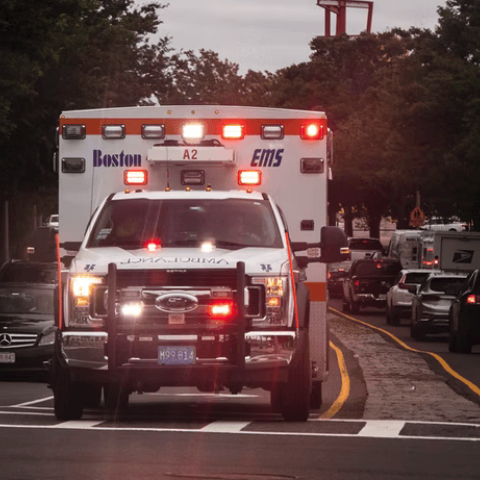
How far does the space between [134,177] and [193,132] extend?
81 cm

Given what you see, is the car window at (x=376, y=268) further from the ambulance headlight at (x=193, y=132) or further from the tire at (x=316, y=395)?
the ambulance headlight at (x=193, y=132)

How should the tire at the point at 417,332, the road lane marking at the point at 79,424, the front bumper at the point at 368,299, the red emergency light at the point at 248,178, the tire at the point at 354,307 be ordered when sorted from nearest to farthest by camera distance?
the road lane marking at the point at 79,424, the red emergency light at the point at 248,178, the tire at the point at 417,332, the front bumper at the point at 368,299, the tire at the point at 354,307

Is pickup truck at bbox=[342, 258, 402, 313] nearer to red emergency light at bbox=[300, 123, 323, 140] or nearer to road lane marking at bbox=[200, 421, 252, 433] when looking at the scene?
red emergency light at bbox=[300, 123, 323, 140]

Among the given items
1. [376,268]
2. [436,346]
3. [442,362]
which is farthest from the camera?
[376,268]

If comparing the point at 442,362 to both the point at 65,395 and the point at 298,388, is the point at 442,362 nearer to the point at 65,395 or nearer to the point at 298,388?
the point at 298,388

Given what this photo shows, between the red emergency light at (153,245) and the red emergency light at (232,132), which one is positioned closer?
the red emergency light at (153,245)

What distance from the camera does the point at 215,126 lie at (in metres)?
16.0

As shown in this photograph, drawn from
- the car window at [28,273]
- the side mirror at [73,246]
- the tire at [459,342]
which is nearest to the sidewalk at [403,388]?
the tire at [459,342]

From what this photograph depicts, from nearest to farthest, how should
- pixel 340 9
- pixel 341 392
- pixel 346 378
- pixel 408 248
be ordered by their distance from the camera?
pixel 341 392 → pixel 346 378 → pixel 408 248 → pixel 340 9

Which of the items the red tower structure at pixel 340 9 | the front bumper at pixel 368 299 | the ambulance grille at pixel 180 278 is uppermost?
the red tower structure at pixel 340 9

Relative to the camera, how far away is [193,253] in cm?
1352

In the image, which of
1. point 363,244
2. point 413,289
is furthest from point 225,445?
point 363,244

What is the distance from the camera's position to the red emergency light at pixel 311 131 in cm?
1599

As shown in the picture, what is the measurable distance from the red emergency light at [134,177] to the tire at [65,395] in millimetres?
2566
